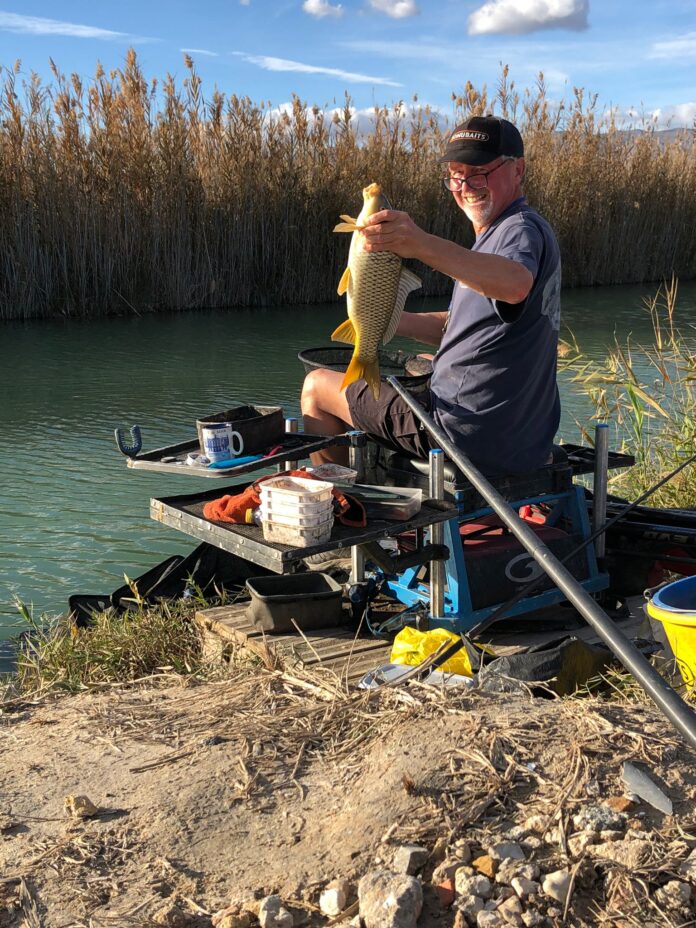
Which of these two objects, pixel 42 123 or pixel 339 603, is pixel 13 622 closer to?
pixel 339 603

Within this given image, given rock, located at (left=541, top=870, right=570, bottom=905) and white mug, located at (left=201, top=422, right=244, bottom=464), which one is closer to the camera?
rock, located at (left=541, top=870, right=570, bottom=905)

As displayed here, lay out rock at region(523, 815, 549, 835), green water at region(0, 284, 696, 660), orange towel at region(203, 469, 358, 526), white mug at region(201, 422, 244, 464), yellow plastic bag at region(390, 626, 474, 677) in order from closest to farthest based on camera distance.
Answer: rock at region(523, 815, 549, 835), yellow plastic bag at region(390, 626, 474, 677), orange towel at region(203, 469, 358, 526), white mug at region(201, 422, 244, 464), green water at region(0, 284, 696, 660)

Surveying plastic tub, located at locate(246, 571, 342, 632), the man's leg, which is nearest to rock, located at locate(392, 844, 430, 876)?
plastic tub, located at locate(246, 571, 342, 632)

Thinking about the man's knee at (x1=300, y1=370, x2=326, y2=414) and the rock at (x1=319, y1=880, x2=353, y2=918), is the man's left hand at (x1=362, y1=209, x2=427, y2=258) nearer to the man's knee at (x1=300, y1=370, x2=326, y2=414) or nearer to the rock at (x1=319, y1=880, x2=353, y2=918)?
the man's knee at (x1=300, y1=370, x2=326, y2=414)

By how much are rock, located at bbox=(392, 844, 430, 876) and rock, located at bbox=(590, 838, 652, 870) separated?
1.04 ft

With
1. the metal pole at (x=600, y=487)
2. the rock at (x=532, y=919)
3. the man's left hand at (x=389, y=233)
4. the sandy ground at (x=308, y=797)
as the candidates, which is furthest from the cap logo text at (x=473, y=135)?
the rock at (x=532, y=919)

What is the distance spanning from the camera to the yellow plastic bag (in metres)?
3.01

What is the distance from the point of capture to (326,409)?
395 centimetres

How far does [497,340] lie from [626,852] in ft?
6.14

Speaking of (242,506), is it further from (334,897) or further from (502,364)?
(334,897)

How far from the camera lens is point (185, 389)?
8.49 meters

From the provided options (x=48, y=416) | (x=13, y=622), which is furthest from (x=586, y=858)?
(x=48, y=416)

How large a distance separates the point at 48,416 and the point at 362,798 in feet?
19.4

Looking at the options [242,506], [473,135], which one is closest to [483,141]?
[473,135]
